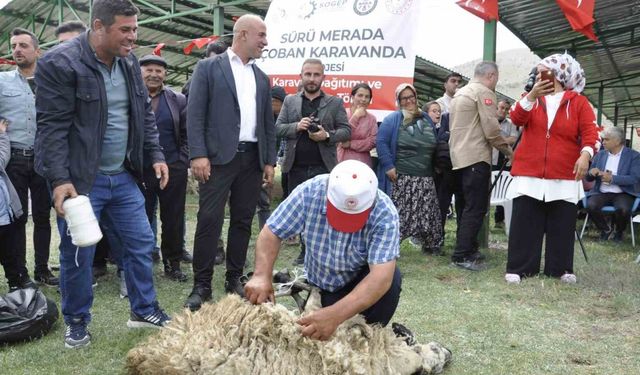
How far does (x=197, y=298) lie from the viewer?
3926 mm

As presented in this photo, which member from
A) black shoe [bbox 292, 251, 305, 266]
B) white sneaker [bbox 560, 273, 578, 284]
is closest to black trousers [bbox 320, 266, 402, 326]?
black shoe [bbox 292, 251, 305, 266]

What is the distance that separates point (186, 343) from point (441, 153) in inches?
166

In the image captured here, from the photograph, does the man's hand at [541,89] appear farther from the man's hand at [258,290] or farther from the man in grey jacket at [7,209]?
the man in grey jacket at [7,209]

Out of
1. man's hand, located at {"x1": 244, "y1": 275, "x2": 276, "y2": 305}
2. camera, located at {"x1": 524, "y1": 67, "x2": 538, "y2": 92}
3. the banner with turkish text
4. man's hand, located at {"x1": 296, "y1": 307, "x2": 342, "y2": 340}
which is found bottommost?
man's hand, located at {"x1": 296, "y1": 307, "x2": 342, "y2": 340}

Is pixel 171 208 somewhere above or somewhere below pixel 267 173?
below

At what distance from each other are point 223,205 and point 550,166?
9.05 feet

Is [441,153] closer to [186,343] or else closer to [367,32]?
[367,32]

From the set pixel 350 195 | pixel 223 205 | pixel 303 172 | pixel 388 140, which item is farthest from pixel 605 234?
pixel 350 195

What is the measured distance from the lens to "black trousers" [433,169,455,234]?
6199mm

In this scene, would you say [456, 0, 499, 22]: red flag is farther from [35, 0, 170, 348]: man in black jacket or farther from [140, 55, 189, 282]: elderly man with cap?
[35, 0, 170, 348]: man in black jacket

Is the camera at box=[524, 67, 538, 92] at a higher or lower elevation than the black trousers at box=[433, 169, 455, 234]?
higher

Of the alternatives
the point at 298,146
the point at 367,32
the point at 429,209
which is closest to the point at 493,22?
the point at 367,32

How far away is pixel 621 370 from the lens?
3.03m

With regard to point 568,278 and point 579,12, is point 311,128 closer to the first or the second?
point 568,278
